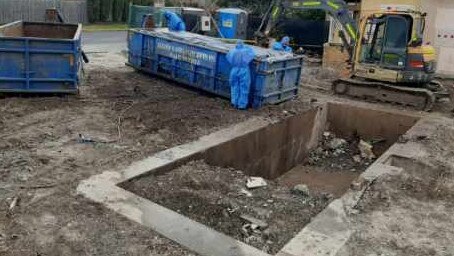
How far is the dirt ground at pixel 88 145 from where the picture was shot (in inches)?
228

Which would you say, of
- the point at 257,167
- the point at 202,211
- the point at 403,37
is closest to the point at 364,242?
the point at 202,211

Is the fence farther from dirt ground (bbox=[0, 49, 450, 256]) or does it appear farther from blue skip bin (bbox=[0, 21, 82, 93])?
blue skip bin (bbox=[0, 21, 82, 93])

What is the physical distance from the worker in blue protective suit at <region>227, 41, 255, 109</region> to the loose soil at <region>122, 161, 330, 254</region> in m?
3.68

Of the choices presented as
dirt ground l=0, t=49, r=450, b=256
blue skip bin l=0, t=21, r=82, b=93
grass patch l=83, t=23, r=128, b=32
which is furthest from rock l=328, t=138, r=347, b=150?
grass patch l=83, t=23, r=128, b=32

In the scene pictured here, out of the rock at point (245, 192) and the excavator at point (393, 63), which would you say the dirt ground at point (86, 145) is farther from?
the excavator at point (393, 63)

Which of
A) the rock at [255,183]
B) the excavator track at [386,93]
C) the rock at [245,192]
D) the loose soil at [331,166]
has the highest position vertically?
the excavator track at [386,93]

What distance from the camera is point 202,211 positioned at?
7.04m

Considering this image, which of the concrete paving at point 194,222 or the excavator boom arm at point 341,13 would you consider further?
the excavator boom arm at point 341,13

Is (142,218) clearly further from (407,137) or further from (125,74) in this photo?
(125,74)

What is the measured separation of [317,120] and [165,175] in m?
6.64

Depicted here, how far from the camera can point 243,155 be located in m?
10.6

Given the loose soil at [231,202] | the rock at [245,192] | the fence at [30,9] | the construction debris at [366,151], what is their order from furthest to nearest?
the fence at [30,9] < the construction debris at [366,151] < the rock at [245,192] < the loose soil at [231,202]

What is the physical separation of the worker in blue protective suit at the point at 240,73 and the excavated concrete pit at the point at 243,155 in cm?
84

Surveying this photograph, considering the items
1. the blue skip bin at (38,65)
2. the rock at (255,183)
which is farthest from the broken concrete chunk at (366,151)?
the blue skip bin at (38,65)
